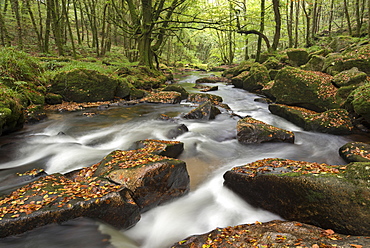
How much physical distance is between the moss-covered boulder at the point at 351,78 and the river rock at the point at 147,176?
29.2 feet

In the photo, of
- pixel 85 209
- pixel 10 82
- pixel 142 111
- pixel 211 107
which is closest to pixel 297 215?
pixel 85 209

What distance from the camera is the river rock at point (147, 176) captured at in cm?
381

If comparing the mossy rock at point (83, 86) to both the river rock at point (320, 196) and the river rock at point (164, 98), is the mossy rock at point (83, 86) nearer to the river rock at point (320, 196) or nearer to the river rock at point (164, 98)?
the river rock at point (164, 98)

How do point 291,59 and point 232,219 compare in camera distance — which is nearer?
point 232,219

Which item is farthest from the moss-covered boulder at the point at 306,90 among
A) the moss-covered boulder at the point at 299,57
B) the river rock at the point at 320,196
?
the river rock at the point at 320,196

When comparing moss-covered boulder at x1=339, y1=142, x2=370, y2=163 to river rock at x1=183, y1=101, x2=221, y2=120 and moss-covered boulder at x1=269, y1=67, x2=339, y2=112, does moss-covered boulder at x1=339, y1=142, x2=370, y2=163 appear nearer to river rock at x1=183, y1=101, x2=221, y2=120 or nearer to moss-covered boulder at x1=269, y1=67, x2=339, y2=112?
moss-covered boulder at x1=269, y1=67, x2=339, y2=112

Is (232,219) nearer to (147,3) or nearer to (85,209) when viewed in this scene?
(85,209)

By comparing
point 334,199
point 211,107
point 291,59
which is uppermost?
point 291,59

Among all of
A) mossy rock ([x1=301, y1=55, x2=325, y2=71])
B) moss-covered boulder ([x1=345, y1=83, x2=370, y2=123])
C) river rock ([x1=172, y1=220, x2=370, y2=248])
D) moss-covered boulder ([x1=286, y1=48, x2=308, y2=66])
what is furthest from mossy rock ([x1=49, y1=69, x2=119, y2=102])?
moss-covered boulder ([x1=286, y1=48, x2=308, y2=66])

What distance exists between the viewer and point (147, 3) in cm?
1523

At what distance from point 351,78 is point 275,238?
31.3ft

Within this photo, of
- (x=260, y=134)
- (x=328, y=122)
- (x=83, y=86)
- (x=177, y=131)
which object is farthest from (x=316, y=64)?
(x=83, y=86)

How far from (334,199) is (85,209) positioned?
3.63 m

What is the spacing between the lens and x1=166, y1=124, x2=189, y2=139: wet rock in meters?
7.51
